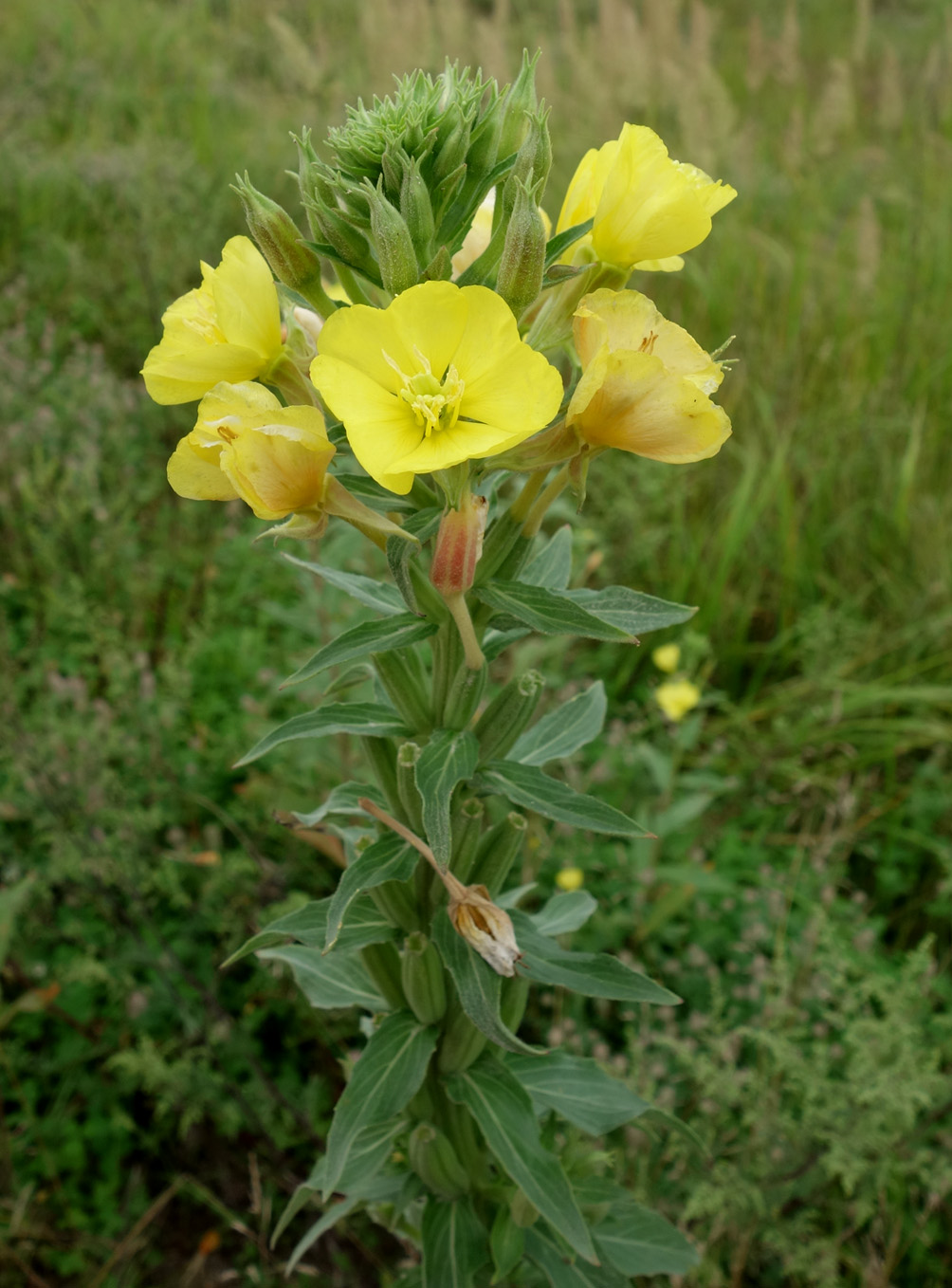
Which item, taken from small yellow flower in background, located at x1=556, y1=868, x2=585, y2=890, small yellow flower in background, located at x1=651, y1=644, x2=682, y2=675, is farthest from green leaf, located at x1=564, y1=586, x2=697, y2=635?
small yellow flower in background, located at x1=651, y1=644, x2=682, y2=675

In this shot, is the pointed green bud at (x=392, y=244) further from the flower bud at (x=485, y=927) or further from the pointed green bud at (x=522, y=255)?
the flower bud at (x=485, y=927)

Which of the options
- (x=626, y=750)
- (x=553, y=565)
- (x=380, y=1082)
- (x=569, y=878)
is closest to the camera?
(x=380, y=1082)

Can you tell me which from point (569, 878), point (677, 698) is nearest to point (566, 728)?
point (569, 878)

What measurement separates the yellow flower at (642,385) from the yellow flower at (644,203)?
0.12m

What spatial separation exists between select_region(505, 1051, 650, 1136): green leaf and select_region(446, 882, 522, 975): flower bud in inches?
15.7

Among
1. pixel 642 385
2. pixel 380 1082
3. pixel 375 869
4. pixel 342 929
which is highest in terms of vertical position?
pixel 642 385

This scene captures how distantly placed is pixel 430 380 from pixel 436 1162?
1093 mm

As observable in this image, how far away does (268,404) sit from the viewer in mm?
912

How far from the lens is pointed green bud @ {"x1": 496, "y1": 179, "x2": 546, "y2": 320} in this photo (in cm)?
90

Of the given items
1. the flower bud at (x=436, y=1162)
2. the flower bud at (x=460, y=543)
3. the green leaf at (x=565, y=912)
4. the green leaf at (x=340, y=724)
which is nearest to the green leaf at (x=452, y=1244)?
the flower bud at (x=436, y=1162)

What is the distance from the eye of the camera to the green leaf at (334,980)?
4.64 feet

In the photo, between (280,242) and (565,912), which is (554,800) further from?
(280,242)

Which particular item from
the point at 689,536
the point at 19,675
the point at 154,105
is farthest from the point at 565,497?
the point at 154,105

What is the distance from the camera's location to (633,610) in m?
1.10
